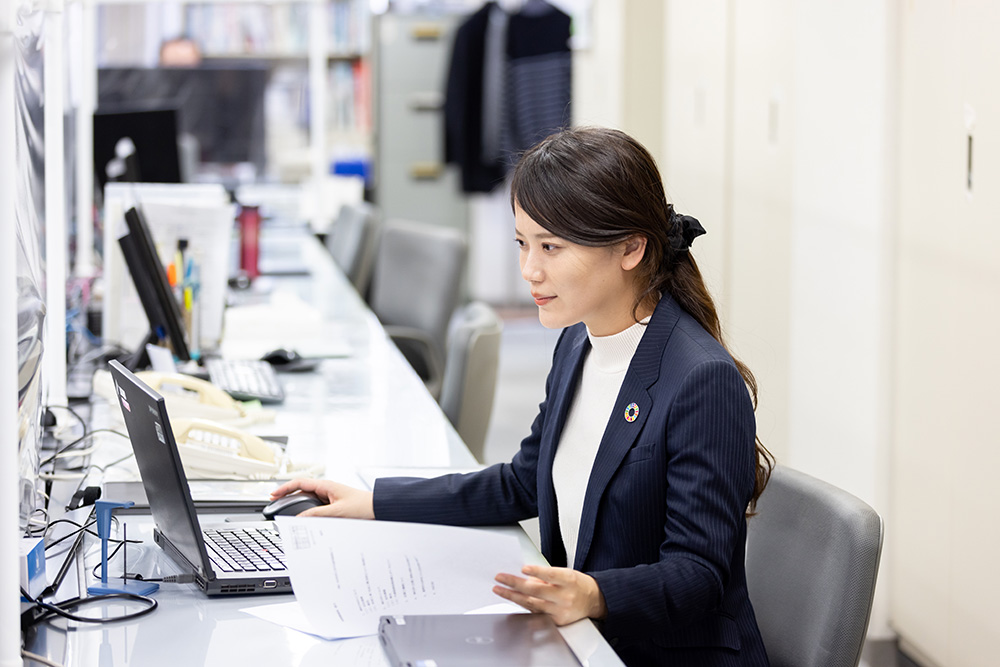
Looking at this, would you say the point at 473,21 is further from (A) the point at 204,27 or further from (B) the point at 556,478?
(B) the point at 556,478

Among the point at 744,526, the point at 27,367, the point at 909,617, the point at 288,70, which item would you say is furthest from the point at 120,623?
the point at 288,70

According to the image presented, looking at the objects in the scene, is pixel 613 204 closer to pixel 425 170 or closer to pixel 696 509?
pixel 696 509

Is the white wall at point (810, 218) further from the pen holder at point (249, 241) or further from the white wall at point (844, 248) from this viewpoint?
the pen holder at point (249, 241)

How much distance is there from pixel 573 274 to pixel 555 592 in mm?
392

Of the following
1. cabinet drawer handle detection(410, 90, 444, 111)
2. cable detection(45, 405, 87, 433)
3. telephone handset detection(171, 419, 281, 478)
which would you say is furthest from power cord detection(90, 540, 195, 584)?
cabinet drawer handle detection(410, 90, 444, 111)

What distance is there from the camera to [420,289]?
3.49m

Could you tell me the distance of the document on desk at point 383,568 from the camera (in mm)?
1145

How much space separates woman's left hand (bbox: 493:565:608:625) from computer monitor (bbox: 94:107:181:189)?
10.2 feet

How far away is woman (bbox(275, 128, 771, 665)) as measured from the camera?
3.90ft

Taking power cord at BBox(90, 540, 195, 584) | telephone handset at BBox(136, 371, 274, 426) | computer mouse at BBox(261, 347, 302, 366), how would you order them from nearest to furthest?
power cord at BBox(90, 540, 195, 584), telephone handset at BBox(136, 371, 274, 426), computer mouse at BBox(261, 347, 302, 366)

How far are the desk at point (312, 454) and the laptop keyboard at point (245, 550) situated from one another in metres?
0.05

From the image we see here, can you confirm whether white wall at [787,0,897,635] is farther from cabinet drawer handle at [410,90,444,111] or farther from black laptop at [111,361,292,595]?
cabinet drawer handle at [410,90,444,111]

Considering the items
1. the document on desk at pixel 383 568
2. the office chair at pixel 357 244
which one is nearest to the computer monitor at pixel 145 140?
the office chair at pixel 357 244

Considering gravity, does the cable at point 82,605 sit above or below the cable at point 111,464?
below
